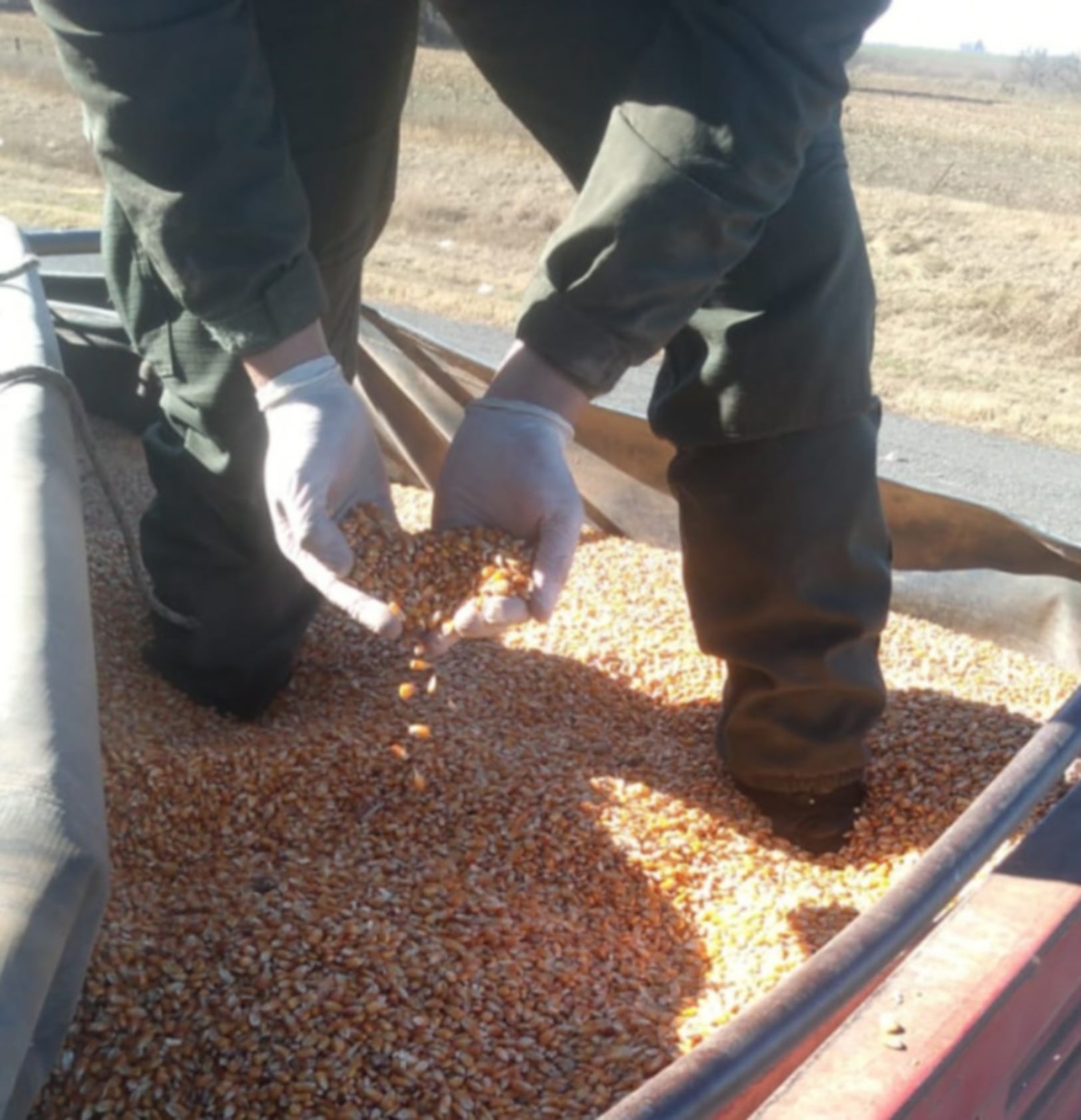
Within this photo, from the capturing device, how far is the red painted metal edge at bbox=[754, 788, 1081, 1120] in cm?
116

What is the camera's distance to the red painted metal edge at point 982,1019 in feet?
3.79

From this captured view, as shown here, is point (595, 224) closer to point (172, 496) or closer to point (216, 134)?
point (216, 134)

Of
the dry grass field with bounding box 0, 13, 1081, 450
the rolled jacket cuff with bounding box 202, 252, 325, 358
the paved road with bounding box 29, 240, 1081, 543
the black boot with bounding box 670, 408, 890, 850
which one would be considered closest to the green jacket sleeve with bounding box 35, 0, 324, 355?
the rolled jacket cuff with bounding box 202, 252, 325, 358

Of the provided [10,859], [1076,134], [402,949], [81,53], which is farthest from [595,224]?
[1076,134]

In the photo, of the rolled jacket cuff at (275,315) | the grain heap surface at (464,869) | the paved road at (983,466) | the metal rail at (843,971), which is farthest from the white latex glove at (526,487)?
the paved road at (983,466)

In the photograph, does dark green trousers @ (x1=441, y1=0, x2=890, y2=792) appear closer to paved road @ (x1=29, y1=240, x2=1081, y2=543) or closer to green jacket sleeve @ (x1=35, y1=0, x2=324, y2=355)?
green jacket sleeve @ (x1=35, y1=0, x2=324, y2=355)

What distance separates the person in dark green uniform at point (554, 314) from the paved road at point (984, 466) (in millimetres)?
2365

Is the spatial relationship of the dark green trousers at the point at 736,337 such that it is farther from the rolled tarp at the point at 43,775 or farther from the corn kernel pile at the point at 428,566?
the rolled tarp at the point at 43,775

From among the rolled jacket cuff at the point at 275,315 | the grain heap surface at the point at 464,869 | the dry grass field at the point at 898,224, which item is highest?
the rolled jacket cuff at the point at 275,315

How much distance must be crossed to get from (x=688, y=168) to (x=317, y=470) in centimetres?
67

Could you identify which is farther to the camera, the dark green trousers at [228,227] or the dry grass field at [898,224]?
the dry grass field at [898,224]

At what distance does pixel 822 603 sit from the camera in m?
2.38

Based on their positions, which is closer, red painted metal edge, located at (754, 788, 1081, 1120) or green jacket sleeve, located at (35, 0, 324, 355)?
red painted metal edge, located at (754, 788, 1081, 1120)

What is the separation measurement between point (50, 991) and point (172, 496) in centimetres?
A: 166
